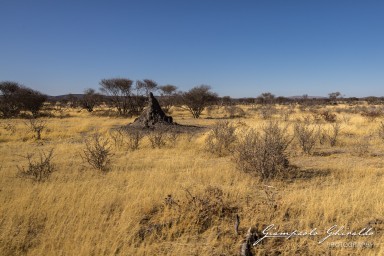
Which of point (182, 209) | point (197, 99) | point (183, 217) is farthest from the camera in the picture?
point (197, 99)

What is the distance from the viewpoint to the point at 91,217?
4523 millimetres

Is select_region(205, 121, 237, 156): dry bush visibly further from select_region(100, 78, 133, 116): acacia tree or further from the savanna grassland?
select_region(100, 78, 133, 116): acacia tree

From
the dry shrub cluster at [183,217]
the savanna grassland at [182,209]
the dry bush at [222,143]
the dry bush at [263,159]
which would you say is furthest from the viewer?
the dry bush at [222,143]

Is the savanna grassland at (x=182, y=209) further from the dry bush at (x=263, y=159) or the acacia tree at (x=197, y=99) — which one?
the acacia tree at (x=197, y=99)

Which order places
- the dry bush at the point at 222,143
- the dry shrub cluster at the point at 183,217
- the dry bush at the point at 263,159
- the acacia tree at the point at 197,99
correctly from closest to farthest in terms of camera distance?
the dry shrub cluster at the point at 183,217 → the dry bush at the point at 263,159 → the dry bush at the point at 222,143 → the acacia tree at the point at 197,99

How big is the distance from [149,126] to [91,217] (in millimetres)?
11811

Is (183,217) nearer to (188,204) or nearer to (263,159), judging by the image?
A: (188,204)

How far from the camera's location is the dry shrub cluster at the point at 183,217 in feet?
13.5

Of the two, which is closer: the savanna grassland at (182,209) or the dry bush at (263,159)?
the savanna grassland at (182,209)

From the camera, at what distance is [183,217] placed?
14.8 feet

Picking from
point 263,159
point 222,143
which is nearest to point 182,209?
point 263,159

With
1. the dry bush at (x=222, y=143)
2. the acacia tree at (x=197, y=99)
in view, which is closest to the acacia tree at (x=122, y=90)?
the acacia tree at (x=197, y=99)

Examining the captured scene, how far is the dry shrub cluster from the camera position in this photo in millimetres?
4109

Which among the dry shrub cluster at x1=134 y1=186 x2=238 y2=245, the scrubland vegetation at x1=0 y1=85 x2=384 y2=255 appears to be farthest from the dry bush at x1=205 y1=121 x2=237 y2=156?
the dry shrub cluster at x1=134 y1=186 x2=238 y2=245
